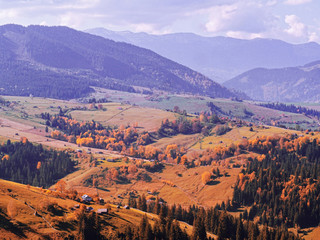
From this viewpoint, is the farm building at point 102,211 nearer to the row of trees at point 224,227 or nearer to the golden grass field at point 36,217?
the golden grass field at point 36,217

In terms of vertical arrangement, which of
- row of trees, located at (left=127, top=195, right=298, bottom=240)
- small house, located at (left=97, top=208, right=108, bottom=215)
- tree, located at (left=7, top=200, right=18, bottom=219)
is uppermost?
tree, located at (left=7, top=200, right=18, bottom=219)

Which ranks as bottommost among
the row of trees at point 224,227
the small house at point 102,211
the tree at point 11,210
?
the row of trees at point 224,227

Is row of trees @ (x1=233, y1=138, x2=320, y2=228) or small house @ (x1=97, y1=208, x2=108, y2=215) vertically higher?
small house @ (x1=97, y1=208, x2=108, y2=215)

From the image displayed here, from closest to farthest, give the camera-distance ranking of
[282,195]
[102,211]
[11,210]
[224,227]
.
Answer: [11,210] < [102,211] < [224,227] < [282,195]

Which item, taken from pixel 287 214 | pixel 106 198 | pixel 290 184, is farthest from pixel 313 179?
pixel 106 198

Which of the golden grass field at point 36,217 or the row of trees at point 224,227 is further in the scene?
the row of trees at point 224,227

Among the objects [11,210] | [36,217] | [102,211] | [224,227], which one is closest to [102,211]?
[102,211]

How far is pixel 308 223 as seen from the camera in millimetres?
163375

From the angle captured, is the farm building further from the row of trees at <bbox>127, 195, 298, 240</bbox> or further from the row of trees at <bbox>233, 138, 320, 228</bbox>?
the row of trees at <bbox>233, 138, 320, 228</bbox>

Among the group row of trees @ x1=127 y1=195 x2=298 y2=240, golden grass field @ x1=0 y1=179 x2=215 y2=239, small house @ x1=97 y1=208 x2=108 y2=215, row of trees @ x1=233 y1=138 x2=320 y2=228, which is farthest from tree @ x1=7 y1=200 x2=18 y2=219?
row of trees @ x1=233 y1=138 x2=320 y2=228

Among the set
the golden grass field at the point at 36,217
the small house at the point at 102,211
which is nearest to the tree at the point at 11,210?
the golden grass field at the point at 36,217

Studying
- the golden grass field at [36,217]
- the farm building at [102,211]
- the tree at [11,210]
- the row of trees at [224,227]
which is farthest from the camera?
the row of trees at [224,227]

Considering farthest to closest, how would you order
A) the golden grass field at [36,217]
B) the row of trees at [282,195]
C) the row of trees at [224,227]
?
1. the row of trees at [282,195]
2. the row of trees at [224,227]
3. the golden grass field at [36,217]

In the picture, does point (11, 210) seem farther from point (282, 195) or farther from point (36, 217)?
point (282, 195)
